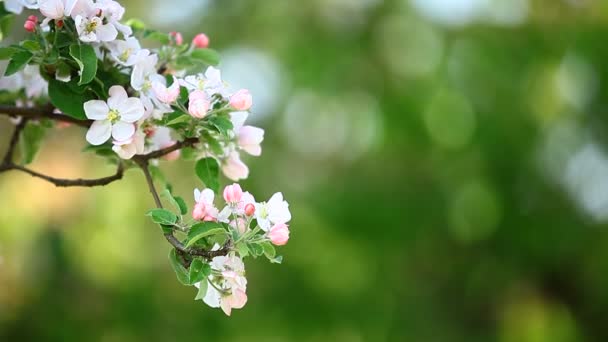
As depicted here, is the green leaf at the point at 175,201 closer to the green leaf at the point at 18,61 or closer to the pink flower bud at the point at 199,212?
the pink flower bud at the point at 199,212

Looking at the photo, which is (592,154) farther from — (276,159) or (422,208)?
(276,159)

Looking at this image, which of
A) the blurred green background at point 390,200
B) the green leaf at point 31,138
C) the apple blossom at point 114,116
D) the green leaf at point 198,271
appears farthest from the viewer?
the blurred green background at point 390,200

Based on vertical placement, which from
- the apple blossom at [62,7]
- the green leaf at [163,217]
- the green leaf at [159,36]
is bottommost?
the green leaf at [163,217]

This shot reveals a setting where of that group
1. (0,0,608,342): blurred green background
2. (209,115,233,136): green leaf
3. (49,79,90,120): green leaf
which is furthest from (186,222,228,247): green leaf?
(0,0,608,342): blurred green background

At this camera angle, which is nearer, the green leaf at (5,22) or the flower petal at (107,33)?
the flower petal at (107,33)

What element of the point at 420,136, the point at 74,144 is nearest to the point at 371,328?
the point at 420,136

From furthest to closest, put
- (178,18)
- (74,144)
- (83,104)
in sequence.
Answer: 1. (178,18)
2. (74,144)
3. (83,104)

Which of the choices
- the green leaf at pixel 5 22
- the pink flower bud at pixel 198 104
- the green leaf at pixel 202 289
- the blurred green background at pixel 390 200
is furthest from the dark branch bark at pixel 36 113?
the blurred green background at pixel 390 200
